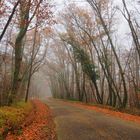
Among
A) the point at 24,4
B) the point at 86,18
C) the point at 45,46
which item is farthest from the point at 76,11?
the point at 24,4

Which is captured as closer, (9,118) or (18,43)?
(9,118)

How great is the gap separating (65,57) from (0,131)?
44014 millimetres

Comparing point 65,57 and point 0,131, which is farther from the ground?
point 65,57

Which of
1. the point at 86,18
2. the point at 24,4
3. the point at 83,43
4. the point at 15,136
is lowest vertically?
the point at 15,136

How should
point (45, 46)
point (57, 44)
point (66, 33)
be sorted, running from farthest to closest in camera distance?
point (57, 44), point (45, 46), point (66, 33)

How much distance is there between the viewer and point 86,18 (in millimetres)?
34125

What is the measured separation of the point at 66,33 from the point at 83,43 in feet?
13.6

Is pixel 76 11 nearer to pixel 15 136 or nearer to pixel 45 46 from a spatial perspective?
pixel 45 46

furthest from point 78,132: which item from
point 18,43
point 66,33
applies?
point 66,33

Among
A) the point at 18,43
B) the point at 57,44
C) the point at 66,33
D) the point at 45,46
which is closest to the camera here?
the point at 18,43

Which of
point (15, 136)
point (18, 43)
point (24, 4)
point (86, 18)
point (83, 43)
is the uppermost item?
point (86, 18)

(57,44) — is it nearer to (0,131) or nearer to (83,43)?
(83,43)

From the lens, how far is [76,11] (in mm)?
34406

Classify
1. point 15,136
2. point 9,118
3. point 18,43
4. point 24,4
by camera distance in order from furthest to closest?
point 18,43 → point 24,4 → point 9,118 → point 15,136
